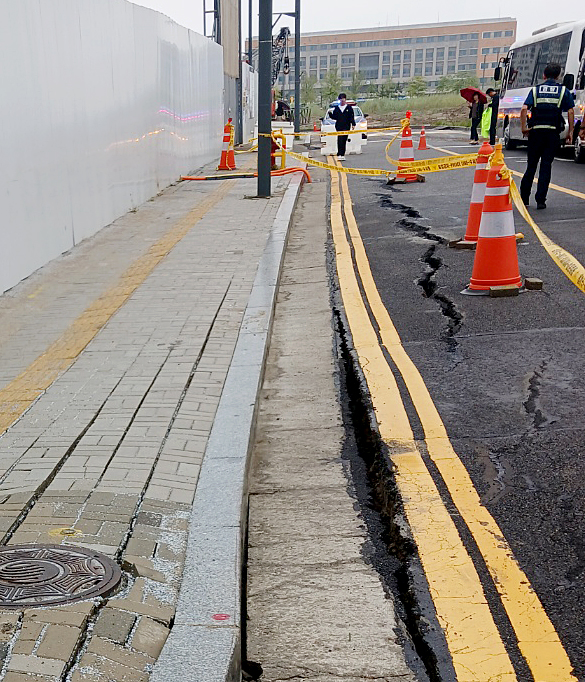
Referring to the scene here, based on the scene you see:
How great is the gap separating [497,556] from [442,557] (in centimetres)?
20

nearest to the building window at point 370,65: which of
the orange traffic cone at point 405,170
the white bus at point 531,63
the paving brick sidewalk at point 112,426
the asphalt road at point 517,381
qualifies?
the white bus at point 531,63

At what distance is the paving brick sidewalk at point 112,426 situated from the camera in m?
2.71

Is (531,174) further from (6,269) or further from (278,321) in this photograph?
(6,269)

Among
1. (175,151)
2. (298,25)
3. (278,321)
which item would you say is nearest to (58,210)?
(278,321)

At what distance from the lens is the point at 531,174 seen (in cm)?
1269

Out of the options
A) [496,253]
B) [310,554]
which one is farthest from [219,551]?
[496,253]

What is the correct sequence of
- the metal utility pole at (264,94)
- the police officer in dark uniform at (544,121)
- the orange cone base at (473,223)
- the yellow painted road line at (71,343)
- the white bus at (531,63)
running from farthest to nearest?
the white bus at (531,63), the metal utility pole at (264,94), the police officer in dark uniform at (544,121), the orange cone base at (473,223), the yellow painted road line at (71,343)

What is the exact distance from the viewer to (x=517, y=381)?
544 centimetres

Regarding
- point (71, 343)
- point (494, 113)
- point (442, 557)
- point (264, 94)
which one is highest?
point (264, 94)

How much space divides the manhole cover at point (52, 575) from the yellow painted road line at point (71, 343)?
1536 millimetres

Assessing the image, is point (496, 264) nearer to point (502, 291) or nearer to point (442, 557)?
point (502, 291)

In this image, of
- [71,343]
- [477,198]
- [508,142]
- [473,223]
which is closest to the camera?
[71,343]

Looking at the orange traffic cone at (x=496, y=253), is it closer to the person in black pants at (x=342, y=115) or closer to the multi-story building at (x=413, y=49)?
the person in black pants at (x=342, y=115)

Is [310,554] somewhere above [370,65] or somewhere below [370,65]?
above
